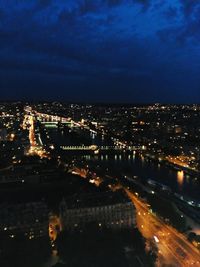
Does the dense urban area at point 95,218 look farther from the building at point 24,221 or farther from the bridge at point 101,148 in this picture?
the bridge at point 101,148

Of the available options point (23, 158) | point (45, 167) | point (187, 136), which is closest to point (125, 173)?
point (45, 167)

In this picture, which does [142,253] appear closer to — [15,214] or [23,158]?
[15,214]

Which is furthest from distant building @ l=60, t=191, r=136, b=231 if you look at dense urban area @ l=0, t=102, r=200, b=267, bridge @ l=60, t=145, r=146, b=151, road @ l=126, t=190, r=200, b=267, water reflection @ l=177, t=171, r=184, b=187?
bridge @ l=60, t=145, r=146, b=151

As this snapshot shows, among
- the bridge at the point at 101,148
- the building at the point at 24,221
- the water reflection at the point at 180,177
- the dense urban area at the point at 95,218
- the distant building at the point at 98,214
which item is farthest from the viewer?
the bridge at the point at 101,148

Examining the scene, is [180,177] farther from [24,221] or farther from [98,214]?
[24,221]

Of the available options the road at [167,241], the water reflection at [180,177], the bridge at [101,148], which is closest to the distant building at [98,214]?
the road at [167,241]

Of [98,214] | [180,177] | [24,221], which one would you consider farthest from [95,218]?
[180,177]

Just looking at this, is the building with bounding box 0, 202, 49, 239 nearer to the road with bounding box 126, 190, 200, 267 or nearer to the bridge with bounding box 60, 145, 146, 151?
the road with bounding box 126, 190, 200, 267
